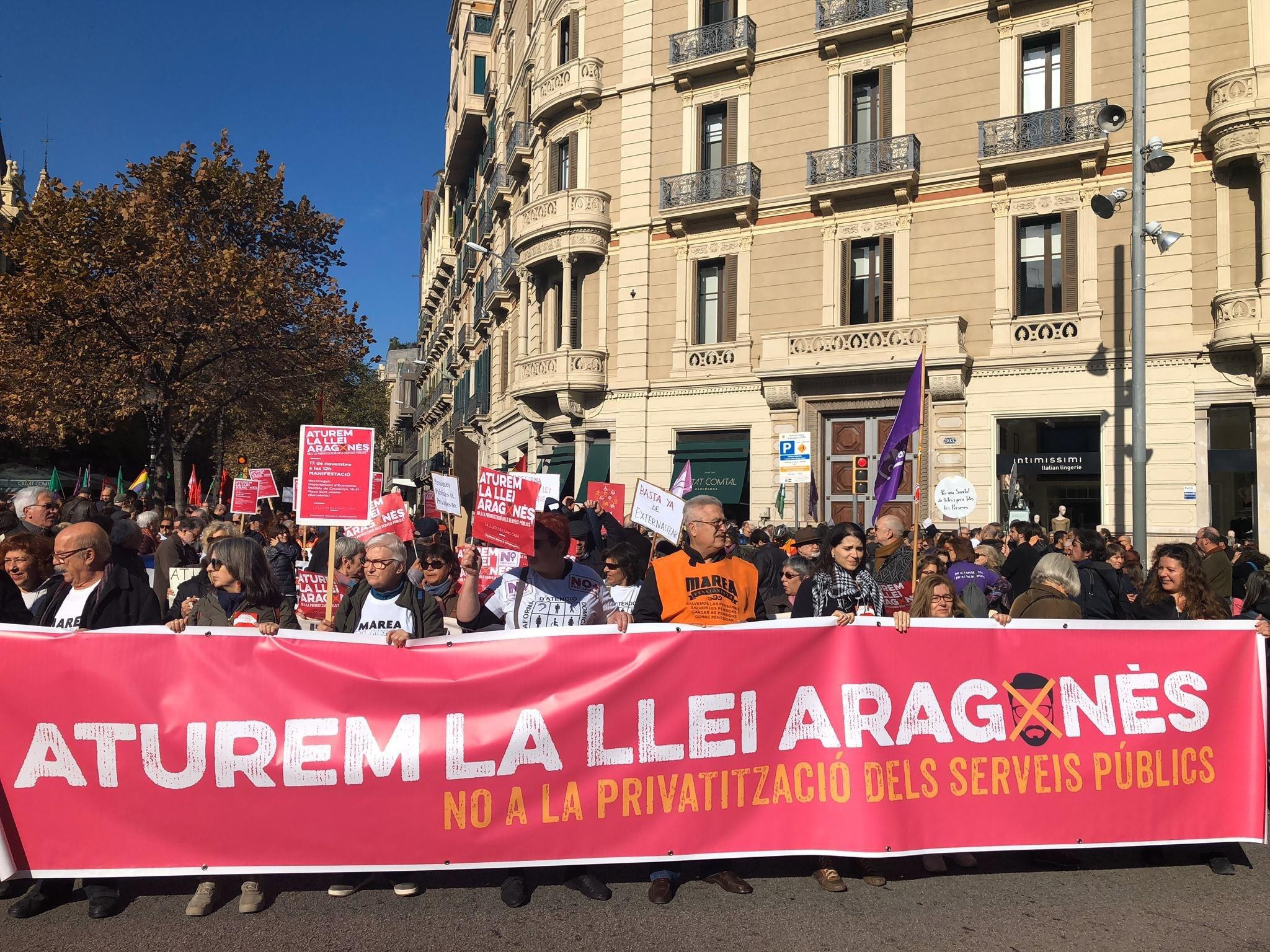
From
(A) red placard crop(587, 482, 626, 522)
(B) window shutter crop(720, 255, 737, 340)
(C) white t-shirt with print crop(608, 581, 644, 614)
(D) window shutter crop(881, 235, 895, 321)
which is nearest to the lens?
(C) white t-shirt with print crop(608, 581, 644, 614)

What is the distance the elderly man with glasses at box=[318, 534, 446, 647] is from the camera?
507cm

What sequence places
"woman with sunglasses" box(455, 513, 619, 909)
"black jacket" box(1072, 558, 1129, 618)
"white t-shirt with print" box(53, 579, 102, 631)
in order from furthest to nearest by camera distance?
"black jacket" box(1072, 558, 1129, 618)
"woman with sunglasses" box(455, 513, 619, 909)
"white t-shirt with print" box(53, 579, 102, 631)

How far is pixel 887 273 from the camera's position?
69.1 feet

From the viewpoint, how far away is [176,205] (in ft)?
80.7

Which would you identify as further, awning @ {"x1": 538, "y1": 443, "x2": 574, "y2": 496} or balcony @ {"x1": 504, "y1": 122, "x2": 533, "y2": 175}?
balcony @ {"x1": 504, "y1": 122, "x2": 533, "y2": 175}

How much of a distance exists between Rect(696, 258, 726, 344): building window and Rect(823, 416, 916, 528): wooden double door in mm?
3767

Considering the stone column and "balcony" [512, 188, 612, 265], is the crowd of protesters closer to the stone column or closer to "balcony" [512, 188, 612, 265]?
the stone column

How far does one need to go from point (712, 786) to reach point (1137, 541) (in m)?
11.7

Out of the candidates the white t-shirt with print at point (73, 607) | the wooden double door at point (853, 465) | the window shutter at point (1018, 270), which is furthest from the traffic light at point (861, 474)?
the white t-shirt with print at point (73, 607)

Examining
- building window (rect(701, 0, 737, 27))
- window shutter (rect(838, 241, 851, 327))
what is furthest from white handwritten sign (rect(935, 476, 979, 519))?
building window (rect(701, 0, 737, 27))

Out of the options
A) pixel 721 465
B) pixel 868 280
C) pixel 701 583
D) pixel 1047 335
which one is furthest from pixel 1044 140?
pixel 701 583

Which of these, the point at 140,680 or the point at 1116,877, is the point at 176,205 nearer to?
the point at 140,680

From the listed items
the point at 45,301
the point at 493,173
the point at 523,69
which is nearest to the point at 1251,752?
the point at 45,301

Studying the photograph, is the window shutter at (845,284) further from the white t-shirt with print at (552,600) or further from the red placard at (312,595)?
the white t-shirt with print at (552,600)
